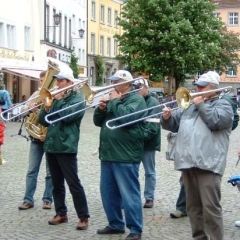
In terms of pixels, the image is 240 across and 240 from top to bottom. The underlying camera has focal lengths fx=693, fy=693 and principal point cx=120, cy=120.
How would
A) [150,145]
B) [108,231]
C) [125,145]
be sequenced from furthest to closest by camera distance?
[150,145], [108,231], [125,145]

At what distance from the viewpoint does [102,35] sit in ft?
202

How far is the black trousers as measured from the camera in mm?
7832

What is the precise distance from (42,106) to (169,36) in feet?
126

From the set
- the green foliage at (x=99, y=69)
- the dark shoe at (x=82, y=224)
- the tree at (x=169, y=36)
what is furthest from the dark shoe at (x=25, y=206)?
the green foliage at (x=99, y=69)

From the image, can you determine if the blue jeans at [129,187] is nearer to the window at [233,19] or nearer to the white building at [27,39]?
the white building at [27,39]

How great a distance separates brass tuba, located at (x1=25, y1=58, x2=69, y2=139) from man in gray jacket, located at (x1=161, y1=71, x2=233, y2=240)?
7.49ft

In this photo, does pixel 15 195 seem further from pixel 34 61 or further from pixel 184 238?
pixel 34 61

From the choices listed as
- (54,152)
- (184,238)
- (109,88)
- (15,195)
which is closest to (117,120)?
(109,88)

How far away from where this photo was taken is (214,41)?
4950 centimetres

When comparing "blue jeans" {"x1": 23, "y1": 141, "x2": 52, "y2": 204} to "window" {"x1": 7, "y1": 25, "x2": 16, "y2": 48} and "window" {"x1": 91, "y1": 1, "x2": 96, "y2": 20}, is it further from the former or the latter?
"window" {"x1": 91, "y1": 1, "x2": 96, "y2": 20}

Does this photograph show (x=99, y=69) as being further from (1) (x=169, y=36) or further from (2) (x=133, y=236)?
(2) (x=133, y=236)

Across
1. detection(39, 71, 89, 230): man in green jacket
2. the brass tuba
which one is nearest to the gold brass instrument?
the brass tuba

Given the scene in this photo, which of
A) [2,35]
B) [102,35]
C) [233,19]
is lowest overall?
[2,35]

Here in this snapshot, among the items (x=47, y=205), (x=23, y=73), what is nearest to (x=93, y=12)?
(x=23, y=73)
